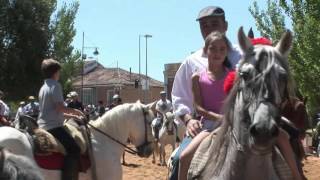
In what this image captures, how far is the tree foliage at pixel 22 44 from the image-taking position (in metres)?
30.7

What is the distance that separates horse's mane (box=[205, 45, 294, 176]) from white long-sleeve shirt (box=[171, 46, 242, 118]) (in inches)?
37.5

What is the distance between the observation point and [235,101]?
3.91 metres

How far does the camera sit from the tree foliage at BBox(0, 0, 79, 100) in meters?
30.7

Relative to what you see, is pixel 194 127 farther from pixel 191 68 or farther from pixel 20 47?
pixel 20 47

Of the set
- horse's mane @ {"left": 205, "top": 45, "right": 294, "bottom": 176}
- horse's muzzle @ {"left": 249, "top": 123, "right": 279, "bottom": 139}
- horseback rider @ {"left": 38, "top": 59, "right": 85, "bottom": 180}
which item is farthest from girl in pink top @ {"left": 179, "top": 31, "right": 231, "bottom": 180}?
horseback rider @ {"left": 38, "top": 59, "right": 85, "bottom": 180}

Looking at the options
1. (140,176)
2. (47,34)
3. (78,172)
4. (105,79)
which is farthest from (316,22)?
(105,79)

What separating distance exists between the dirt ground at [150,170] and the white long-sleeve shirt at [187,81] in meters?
9.71

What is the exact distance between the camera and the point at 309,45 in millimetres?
25156

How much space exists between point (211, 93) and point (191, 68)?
2.17ft

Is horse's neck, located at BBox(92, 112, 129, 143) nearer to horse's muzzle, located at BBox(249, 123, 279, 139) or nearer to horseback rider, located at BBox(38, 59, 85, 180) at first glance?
horseback rider, located at BBox(38, 59, 85, 180)

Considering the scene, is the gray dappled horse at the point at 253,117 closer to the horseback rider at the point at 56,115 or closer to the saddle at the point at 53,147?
the saddle at the point at 53,147

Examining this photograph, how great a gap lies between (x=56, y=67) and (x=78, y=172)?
159 centimetres

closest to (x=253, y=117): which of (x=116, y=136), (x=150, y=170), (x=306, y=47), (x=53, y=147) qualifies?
(x=53, y=147)

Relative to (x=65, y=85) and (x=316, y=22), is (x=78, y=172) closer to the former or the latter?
(x=316, y=22)
